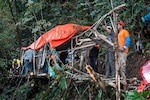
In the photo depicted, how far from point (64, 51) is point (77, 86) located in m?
2.74

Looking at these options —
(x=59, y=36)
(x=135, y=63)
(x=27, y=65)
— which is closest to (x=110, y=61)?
(x=135, y=63)

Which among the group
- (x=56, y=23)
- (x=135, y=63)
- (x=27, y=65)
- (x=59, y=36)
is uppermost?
(x=56, y=23)

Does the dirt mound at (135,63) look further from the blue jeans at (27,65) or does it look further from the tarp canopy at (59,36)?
the blue jeans at (27,65)

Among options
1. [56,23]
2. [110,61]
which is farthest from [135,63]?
[56,23]

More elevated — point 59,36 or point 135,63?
point 59,36

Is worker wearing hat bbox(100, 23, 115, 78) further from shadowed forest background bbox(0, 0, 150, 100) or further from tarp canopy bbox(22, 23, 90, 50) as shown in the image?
tarp canopy bbox(22, 23, 90, 50)

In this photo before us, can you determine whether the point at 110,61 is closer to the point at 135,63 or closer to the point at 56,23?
the point at 135,63

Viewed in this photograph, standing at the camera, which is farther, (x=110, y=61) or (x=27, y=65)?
(x=27, y=65)

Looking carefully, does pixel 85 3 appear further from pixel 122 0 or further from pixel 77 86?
pixel 77 86

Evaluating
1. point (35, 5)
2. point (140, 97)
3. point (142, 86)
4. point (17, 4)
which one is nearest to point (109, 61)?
point (142, 86)

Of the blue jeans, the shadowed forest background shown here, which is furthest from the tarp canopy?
the blue jeans

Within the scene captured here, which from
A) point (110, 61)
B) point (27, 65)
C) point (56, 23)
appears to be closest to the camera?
point (110, 61)

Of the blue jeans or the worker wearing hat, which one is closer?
the worker wearing hat

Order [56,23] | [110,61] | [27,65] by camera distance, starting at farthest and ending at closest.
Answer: [56,23] → [27,65] → [110,61]
